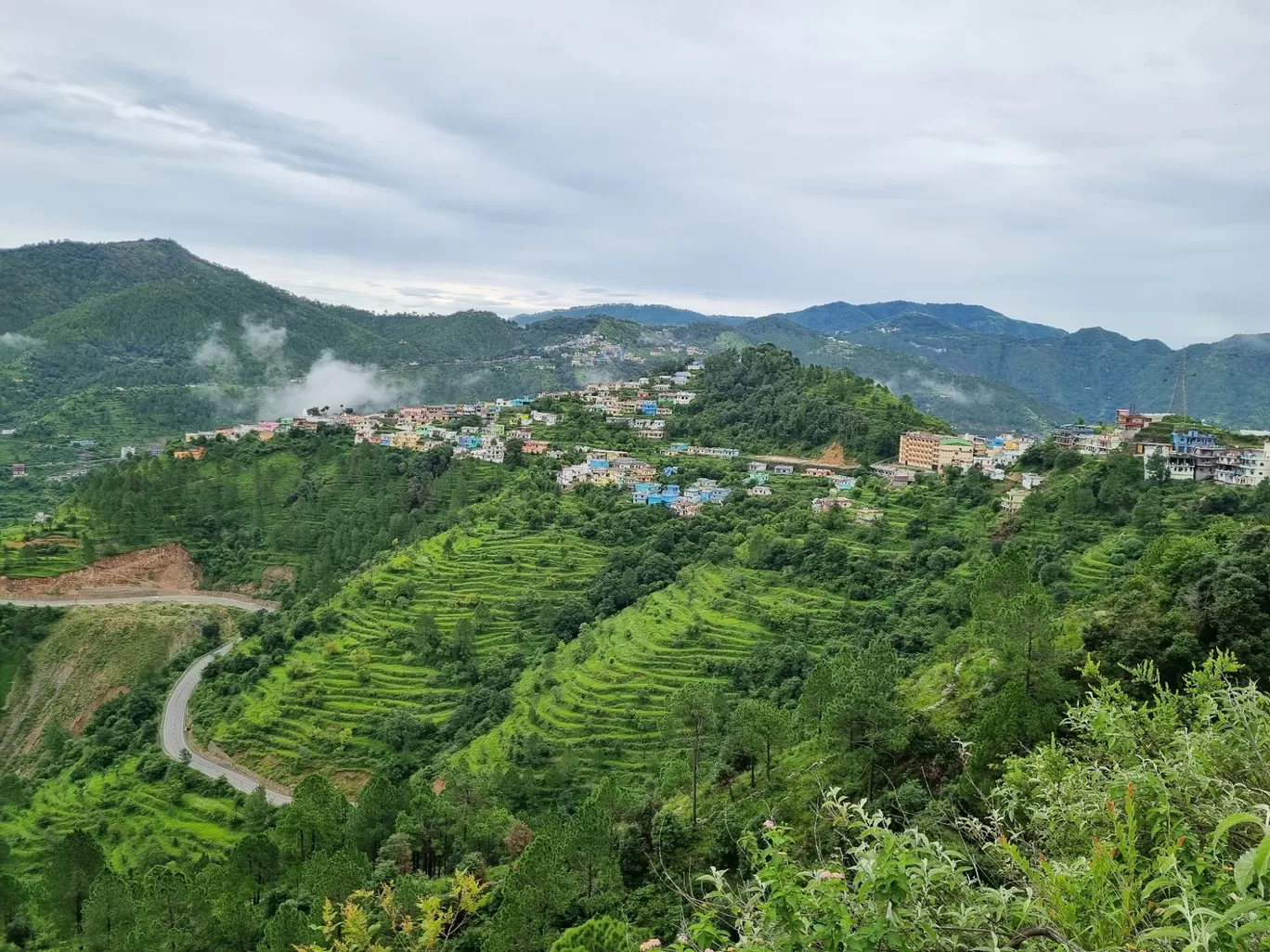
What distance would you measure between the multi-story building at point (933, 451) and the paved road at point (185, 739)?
121 feet

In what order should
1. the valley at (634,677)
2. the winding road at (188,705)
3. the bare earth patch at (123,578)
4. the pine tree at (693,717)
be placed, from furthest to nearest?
the bare earth patch at (123,578)
the winding road at (188,705)
the pine tree at (693,717)
the valley at (634,677)

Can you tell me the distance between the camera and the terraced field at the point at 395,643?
27891 millimetres

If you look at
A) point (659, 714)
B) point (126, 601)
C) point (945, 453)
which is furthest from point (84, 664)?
point (945, 453)

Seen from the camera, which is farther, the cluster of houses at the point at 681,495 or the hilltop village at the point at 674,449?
the cluster of houses at the point at 681,495

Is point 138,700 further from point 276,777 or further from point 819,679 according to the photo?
point 819,679

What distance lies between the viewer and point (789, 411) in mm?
56469

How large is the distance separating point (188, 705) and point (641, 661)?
19.6m

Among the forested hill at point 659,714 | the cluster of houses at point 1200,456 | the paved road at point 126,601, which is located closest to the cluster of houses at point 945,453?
the forested hill at point 659,714

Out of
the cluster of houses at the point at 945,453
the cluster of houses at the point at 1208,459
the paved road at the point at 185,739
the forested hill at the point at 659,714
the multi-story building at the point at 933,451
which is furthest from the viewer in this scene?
the multi-story building at the point at 933,451

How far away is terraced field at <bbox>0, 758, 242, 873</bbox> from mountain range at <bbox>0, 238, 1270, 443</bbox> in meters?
68.0

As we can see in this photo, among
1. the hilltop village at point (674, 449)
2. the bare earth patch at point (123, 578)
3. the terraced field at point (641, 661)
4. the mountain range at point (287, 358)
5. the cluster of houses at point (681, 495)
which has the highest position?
the mountain range at point (287, 358)

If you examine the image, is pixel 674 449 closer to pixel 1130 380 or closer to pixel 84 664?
pixel 84 664

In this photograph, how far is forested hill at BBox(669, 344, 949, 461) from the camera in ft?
170

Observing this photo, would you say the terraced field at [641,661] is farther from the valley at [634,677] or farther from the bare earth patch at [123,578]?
the bare earth patch at [123,578]
